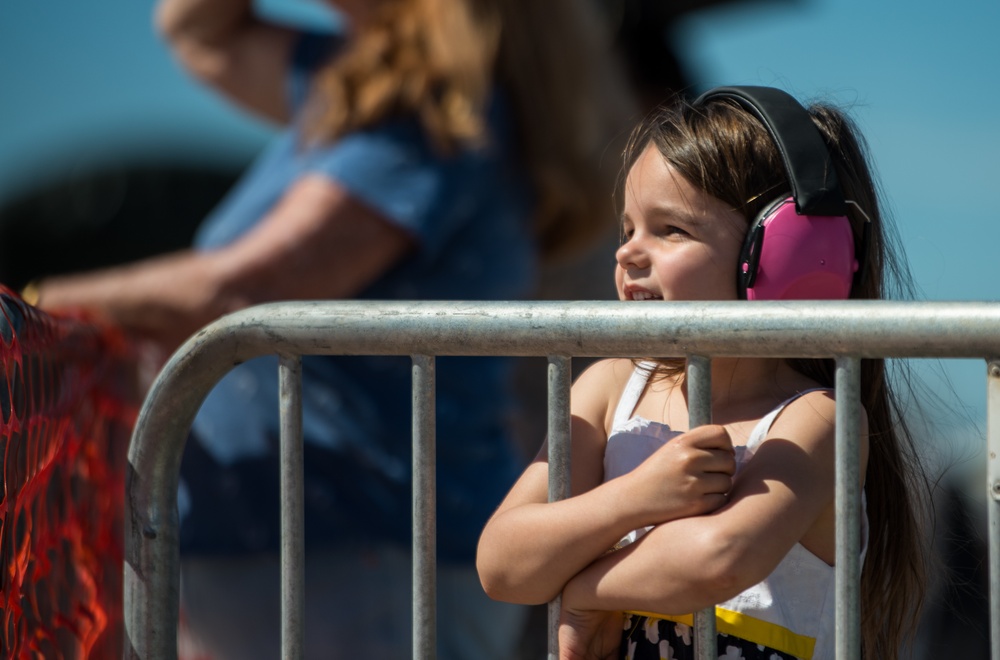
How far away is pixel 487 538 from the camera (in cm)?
159

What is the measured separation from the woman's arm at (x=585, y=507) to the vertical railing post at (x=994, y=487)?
0.31 meters

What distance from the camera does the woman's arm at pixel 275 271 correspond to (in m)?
2.87

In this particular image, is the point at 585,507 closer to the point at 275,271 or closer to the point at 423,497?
the point at 423,497

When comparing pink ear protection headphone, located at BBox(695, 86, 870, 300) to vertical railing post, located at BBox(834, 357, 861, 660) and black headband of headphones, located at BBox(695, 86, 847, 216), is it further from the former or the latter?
vertical railing post, located at BBox(834, 357, 861, 660)

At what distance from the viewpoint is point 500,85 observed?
3.08 metres

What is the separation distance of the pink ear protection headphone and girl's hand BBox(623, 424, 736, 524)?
24 centimetres

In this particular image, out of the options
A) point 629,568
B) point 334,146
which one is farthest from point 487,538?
point 334,146

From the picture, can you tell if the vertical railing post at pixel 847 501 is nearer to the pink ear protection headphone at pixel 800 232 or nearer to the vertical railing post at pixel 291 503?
the pink ear protection headphone at pixel 800 232

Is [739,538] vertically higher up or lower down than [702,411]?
lower down

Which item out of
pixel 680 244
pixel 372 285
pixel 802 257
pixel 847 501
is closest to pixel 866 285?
pixel 802 257

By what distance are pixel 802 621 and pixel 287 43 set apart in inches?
92.9

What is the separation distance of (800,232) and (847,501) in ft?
1.18

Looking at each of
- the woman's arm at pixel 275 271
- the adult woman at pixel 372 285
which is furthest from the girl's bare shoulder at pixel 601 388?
the woman's arm at pixel 275 271

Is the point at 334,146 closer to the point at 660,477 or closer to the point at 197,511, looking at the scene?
the point at 197,511
